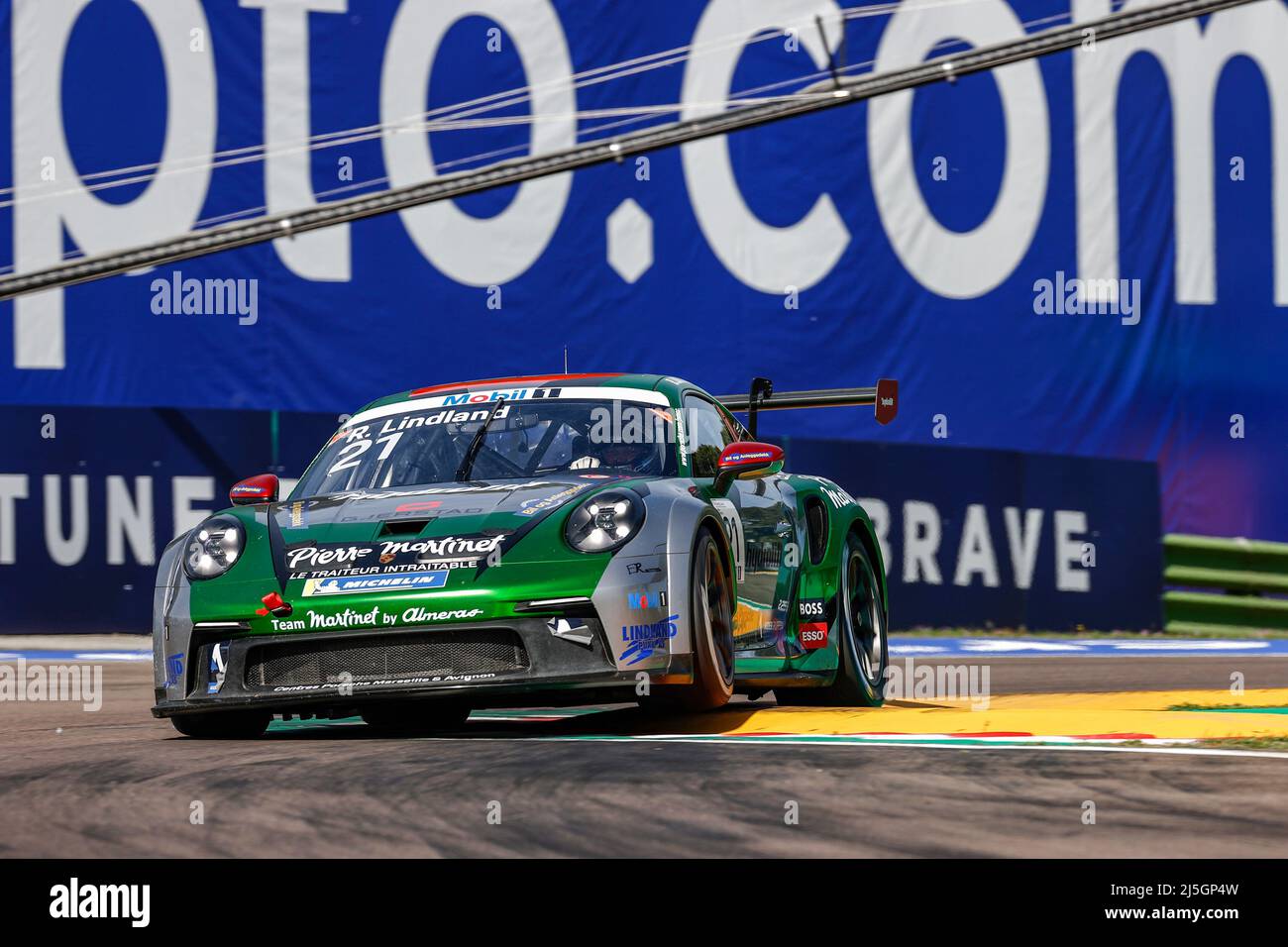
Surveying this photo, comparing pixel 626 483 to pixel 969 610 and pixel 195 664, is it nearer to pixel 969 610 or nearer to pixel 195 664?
pixel 195 664

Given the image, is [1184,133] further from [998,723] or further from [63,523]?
[998,723]

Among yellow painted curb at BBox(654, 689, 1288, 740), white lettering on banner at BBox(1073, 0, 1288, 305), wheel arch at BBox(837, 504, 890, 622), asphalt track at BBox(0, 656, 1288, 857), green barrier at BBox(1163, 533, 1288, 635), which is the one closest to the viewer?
asphalt track at BBox(0, 656, 1288, 857)

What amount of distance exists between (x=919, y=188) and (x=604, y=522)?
42.8 feet

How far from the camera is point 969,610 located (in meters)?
15.4

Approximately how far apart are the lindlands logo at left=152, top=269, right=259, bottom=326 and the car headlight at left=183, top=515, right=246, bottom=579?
36.3 feet

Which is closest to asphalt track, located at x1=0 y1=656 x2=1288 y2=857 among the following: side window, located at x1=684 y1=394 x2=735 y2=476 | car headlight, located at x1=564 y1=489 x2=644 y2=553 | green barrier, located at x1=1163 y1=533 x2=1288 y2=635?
car headlight, located at x1=564 y1=489 x2=644 y2=553

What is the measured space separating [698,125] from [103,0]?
17.8ft

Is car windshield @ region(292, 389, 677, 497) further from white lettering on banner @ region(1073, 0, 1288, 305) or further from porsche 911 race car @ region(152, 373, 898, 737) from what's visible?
white lettering on banner @ region(1073, 0, 1288, 305)

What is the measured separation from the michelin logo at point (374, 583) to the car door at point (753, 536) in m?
1.17

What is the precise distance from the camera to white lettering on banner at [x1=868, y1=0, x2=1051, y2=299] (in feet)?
60.1

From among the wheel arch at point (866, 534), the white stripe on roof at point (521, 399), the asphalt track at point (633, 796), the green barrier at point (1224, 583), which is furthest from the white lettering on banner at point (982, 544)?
the asphalt track at point (633, 796)
